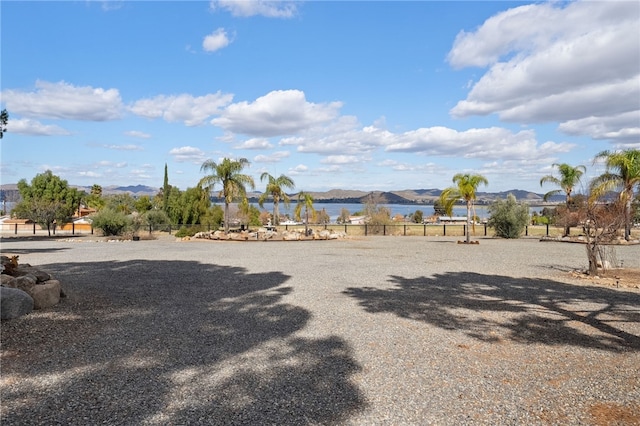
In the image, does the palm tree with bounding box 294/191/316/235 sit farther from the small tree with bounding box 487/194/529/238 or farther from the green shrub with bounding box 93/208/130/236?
the small tree with bounding box 487/194/529/238

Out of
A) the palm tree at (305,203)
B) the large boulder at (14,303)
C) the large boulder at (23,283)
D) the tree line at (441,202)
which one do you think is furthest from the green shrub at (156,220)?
the large boulder at (14,303)

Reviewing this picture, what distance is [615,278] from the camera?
38.6 ft

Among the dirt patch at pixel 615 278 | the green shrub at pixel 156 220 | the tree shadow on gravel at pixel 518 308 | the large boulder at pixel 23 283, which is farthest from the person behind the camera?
the green shrub at pixel 156 220

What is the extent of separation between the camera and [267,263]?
15.3m

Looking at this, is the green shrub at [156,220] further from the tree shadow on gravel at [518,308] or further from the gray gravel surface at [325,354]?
the tree shadow on gravel at [518,308]

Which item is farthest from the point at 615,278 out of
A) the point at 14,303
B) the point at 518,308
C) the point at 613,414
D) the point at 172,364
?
the point at 14,303

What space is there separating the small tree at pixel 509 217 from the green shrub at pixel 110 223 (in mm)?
25328

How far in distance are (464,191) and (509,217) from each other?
4720mm

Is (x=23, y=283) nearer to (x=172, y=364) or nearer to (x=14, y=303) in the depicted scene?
(x=14, y=303)

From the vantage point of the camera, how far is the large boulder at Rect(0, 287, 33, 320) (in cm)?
696

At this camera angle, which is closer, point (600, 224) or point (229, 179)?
point (600, 224)

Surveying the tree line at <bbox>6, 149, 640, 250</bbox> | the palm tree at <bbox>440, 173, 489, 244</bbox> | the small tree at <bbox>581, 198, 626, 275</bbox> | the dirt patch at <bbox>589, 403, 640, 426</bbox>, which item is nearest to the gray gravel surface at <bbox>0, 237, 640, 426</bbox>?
the dirt patch at <bbox>589, 403, 640, 426</bbox>

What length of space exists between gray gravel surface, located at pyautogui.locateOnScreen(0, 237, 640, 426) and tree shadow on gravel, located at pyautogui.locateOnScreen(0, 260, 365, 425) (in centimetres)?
2

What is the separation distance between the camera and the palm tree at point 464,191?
84.0 feet
